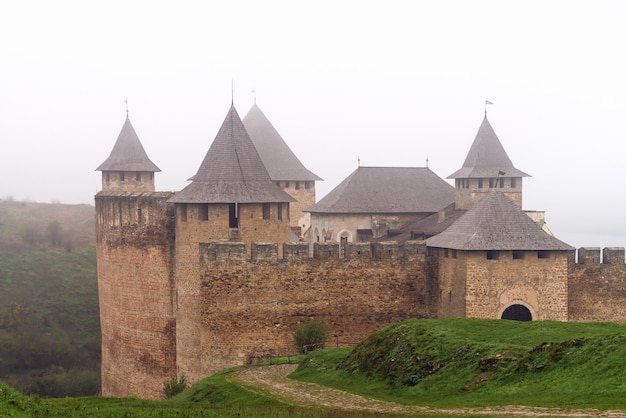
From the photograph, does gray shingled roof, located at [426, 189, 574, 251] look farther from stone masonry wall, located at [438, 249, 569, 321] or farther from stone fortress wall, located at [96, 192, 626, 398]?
stone fortress wall, located at [96, 192, 626, 398]

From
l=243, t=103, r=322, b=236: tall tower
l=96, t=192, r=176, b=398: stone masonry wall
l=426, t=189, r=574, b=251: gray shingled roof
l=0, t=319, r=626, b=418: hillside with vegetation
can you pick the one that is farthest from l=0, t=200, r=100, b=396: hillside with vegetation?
l=0, t=319, r=626, b=418: hillside with vegetation

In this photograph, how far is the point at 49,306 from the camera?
46938mm

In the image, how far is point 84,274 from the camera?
170ft

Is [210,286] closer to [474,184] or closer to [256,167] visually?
[256,167]

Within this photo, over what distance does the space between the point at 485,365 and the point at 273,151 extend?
105ft

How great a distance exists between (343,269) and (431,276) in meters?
2.49

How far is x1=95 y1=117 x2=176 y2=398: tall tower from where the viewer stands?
27.0 m

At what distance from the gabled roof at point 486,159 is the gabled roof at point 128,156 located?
15.9m

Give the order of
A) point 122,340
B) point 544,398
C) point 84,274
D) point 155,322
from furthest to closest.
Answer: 1. point 84,274
2. point 122,340
3. point 155,322
4. point 544,398

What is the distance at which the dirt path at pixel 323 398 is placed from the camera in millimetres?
12266

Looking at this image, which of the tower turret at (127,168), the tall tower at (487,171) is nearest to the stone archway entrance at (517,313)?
the tall tower at (487,171)

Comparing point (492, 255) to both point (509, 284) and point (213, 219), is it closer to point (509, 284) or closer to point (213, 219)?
point (509, 284)

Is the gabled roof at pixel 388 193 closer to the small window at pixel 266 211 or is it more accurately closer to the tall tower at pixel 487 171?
the tall tower at pixel 487 171

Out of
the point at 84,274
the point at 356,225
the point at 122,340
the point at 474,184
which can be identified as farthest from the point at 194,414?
the point at 84,274
